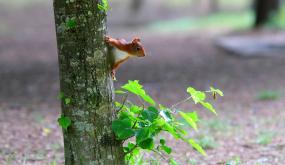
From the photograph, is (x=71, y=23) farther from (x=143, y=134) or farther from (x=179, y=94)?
(x=179, y=94)

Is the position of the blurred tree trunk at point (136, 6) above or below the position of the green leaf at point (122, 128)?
above

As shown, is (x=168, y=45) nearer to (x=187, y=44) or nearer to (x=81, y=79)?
(x=187, y=44)

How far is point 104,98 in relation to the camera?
9.80ft

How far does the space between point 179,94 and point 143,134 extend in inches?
183

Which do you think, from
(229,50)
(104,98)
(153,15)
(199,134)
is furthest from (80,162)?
(153,15)

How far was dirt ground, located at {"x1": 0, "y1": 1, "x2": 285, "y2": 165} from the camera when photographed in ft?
14.9

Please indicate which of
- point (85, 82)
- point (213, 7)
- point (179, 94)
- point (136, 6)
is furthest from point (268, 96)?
point (213, 7)

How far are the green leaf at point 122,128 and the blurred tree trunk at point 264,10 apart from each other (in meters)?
11.6

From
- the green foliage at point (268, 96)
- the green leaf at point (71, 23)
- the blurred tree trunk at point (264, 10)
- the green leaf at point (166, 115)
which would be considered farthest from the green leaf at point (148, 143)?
the blurred tree trunk at point (264, 10)

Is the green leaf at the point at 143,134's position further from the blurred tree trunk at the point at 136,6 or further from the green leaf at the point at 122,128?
the blurred tree trunk at the point at 136,6

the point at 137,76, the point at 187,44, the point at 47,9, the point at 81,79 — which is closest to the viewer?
the point at 81,79

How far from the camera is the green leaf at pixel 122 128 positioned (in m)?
2.91

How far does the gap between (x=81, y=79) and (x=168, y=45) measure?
1034cm

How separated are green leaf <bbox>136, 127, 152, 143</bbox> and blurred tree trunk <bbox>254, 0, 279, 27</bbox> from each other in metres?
11.6
